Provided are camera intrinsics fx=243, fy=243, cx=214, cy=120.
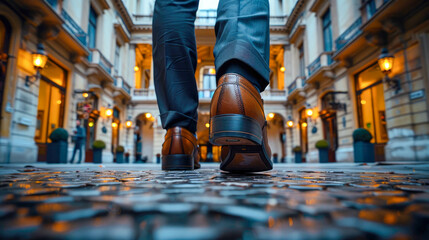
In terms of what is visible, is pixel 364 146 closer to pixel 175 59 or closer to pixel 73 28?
pixel 175 59

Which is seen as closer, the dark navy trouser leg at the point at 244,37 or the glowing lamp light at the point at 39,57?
the dark navy trouser leg at the point at 244,37

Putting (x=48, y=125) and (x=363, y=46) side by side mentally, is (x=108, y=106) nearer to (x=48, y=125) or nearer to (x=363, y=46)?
(x=48, y=125)

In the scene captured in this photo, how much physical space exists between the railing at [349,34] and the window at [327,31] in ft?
4.75

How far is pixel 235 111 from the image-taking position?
985 mm

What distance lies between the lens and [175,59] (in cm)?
139

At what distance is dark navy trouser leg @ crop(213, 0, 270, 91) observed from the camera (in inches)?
41.3

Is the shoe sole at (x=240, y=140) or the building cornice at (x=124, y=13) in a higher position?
the building cornice at (x=124, y=13)

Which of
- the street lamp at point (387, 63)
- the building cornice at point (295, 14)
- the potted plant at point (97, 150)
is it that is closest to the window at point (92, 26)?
the potted plant at point (97, 150)

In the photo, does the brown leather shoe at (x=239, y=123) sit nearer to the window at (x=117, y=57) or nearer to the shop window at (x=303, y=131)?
the shop window at (x=303, y=131)

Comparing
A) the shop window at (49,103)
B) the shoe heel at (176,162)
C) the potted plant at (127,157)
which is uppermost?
the shop window at (49,103)

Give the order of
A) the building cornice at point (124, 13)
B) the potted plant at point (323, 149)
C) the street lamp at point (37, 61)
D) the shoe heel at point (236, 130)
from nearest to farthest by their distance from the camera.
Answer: the shoe heel at point (236, 130) < the street lamp at point (37, 61) < the potted plant at point (323, 149) < the building cornice at point (124, 13)

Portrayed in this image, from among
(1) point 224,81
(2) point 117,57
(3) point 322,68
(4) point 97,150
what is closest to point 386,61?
(3) point 322,68

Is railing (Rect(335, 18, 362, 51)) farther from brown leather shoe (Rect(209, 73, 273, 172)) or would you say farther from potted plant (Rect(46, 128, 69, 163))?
potted plant (Rect(46, 128, 69, 163))

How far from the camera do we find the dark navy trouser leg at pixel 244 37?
105 centimetres
